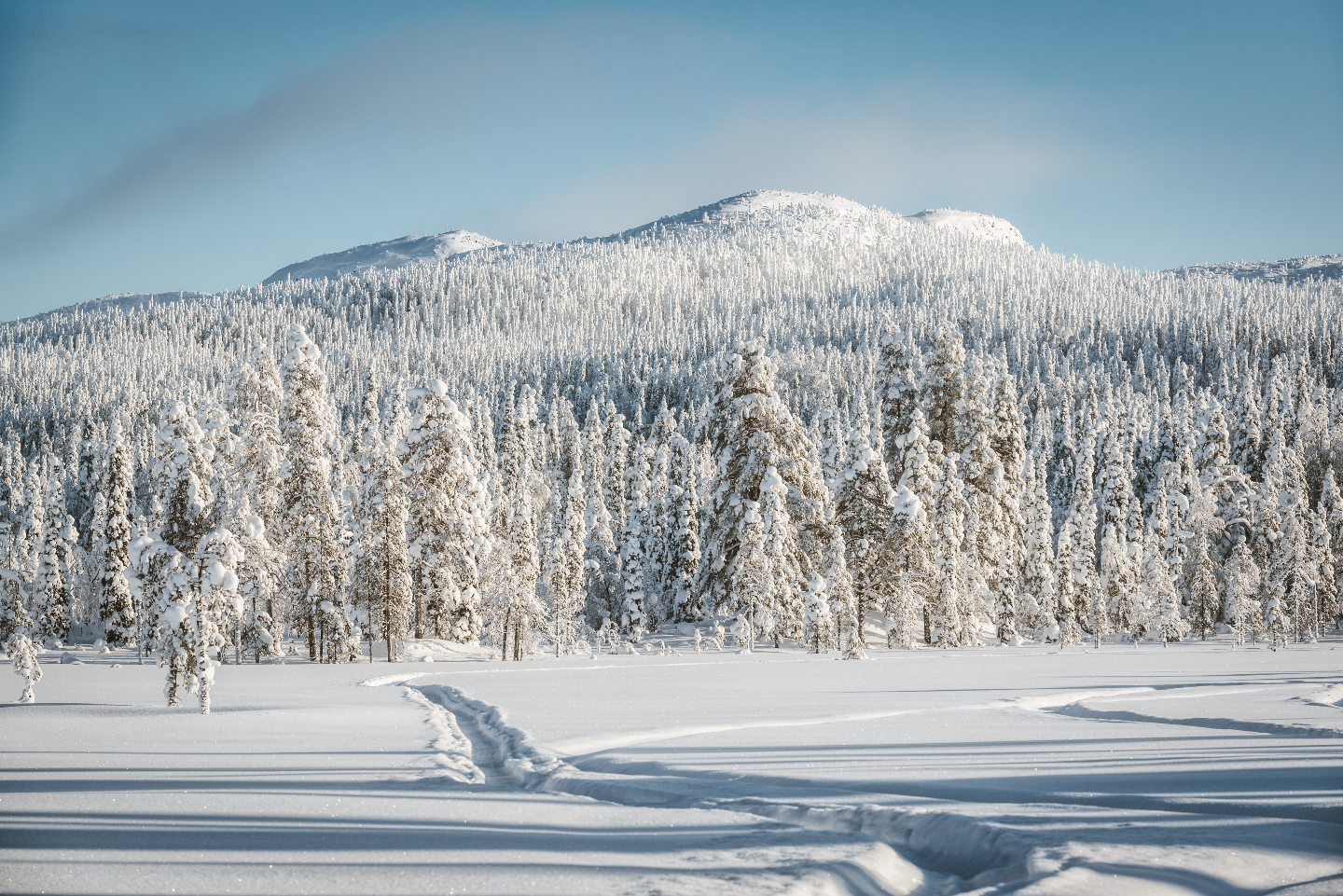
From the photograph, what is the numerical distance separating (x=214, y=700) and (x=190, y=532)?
389 cm

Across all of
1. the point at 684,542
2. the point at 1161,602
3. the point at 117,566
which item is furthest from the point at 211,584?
the point at 1161,602

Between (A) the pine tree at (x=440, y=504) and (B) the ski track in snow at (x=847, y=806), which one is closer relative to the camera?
(B) the ski track in snow at (x=847, y=806)

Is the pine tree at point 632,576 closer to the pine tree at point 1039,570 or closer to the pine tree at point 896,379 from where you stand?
the pine tree at point 896,379

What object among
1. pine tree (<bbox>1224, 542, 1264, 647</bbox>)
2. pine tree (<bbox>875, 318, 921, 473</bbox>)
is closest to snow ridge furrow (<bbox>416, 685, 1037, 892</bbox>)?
pine tree (<bbox>875, 318, 921, 473</bbox>)

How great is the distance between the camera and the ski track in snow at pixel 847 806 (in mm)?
5535

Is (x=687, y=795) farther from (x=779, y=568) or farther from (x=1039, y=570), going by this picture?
(x=1039, y=570)

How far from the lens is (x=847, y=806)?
723 centimetres

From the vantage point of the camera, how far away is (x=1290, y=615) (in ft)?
189

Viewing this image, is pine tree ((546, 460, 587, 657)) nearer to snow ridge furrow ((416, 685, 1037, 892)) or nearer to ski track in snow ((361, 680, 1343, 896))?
ski track in snow ((361, 680, 1343, 896))

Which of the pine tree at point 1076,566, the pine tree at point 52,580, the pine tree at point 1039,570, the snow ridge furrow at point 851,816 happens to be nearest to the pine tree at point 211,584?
the snow ridge furrow at point 851,816

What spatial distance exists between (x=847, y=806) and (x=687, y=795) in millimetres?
1529

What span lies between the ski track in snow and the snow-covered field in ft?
0.10

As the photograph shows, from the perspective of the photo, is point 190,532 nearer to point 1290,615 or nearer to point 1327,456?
point 1290,615

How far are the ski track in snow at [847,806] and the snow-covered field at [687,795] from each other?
3 centimetres
